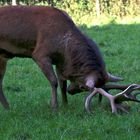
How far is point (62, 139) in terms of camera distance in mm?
5965

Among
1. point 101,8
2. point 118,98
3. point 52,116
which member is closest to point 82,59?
point 118,98

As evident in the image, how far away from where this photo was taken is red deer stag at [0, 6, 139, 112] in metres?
7.46

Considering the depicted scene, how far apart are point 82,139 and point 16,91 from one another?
3629 millimetres

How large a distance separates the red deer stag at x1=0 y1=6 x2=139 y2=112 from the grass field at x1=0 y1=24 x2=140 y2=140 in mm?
365

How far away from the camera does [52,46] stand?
7.64 m

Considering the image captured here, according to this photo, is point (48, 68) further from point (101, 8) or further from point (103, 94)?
point (101, 8)

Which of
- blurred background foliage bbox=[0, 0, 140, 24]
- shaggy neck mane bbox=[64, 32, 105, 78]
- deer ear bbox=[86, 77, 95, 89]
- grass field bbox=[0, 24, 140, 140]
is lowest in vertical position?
blurred background foliage bbox=[0, 0, 140, 24]

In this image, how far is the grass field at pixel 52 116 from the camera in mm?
6211

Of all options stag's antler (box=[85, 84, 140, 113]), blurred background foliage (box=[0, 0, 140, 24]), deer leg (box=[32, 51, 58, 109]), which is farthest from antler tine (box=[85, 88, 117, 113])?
blurred background foliage (box=[0, 0, 140, 24])

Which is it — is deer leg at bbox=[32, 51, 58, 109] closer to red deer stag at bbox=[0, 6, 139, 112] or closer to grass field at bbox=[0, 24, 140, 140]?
red deer stag at bbox=[0, 6, 139, 112]

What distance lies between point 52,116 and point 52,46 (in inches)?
41.7

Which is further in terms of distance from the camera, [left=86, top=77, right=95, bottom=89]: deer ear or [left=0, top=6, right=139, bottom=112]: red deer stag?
[left=0, top=6, right=139, bottom=112]: red deer stag

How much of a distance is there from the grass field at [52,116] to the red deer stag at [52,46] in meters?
0.36

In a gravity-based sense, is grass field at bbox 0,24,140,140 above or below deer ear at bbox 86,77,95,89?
below
